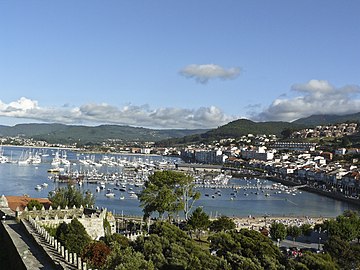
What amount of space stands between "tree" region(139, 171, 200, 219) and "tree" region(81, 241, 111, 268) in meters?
8.62

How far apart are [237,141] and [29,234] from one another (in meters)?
132

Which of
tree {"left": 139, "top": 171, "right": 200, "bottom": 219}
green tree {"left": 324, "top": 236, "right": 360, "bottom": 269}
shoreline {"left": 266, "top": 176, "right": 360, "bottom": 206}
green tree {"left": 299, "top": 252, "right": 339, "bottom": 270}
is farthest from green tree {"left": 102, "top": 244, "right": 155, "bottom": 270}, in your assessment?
shoreline {"left": 266, "top": 176, "right": 360, "bottom": 206}

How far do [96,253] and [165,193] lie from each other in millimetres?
9377

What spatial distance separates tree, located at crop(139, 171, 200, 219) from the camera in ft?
74.6

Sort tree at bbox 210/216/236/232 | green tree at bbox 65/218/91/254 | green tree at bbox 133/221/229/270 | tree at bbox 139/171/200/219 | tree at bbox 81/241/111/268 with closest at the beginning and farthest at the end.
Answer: green tree at bbox 133/221/229/270 → tree at bbox 81/241/111/268 → green tree at bbox 65/218/91/254 → tree at bbox 139/171/200/219 → tree at bbox 210/216/236/232

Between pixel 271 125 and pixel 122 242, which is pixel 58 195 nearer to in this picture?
pixel 122 242

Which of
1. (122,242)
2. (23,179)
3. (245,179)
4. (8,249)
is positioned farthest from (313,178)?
(8,249)

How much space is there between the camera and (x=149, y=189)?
2331cm

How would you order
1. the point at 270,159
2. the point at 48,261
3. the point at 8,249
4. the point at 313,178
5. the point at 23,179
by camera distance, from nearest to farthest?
the point at 48,261
the point at 8,249
the point at 23,179
the point at 313,178
the point at 270,159

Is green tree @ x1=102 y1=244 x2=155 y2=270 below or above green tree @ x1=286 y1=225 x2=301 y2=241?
above

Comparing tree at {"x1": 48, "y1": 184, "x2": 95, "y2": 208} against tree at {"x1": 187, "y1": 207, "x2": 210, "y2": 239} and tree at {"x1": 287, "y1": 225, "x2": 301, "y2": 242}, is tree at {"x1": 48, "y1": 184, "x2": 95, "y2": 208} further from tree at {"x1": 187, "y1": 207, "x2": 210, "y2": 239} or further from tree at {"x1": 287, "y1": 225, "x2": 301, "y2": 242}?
tree at {"x1": 287, "y1": 225, "x2": 301, "y2": 242}

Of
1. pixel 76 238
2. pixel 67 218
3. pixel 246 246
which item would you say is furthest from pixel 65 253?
pixel 246 246

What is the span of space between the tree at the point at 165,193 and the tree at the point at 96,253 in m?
8.62

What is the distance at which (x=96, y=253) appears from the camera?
44.8 feet
